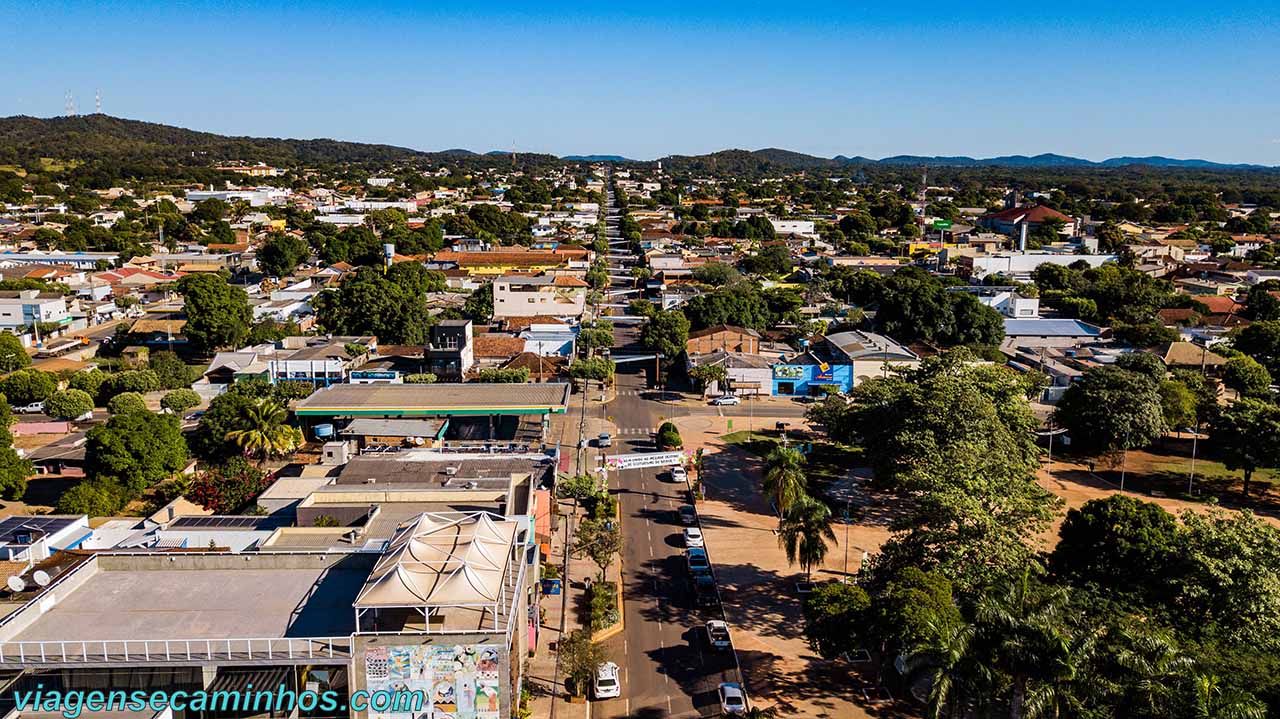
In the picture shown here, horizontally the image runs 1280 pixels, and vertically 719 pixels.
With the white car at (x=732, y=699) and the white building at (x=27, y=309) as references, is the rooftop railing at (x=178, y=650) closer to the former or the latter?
the white car at (x=732, y=699)

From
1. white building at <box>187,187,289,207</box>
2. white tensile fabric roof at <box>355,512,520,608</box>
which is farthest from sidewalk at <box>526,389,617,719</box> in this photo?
white building at <box>187,187,289,207</box>

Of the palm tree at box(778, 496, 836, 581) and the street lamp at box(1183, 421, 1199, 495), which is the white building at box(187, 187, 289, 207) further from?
the street lamp at box(1183, 421, 1199, 495)

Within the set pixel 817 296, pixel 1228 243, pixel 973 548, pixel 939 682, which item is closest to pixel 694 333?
pixel 817 296

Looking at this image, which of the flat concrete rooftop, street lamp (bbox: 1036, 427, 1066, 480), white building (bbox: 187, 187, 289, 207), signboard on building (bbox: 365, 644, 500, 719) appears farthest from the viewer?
white building (bbox: 187, 187, 289, 207)

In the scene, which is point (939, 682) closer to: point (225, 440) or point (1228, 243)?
point (225, 440)

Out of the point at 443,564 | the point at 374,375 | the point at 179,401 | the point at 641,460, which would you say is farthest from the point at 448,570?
the point at 374,375
